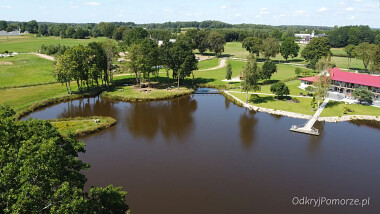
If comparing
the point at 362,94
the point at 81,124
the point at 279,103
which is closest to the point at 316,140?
the point at 279,103

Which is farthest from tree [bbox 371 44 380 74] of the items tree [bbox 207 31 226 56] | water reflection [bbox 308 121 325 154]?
tree [bbox 207 31 226 56]

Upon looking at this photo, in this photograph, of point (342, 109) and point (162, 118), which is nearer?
point (162, 118)

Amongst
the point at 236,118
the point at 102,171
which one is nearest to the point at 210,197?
the point at 102,171

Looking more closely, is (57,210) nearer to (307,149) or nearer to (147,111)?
(307,149)

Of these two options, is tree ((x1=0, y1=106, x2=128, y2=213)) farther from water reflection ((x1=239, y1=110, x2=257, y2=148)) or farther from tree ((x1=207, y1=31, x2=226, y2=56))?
tree ((x1=207, y1=31, x2=226, y2=56))

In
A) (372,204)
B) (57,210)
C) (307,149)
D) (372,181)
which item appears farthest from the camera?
(307,149)

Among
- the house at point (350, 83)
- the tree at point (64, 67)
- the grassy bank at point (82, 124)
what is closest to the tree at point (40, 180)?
the grassy bank at point (82, 124)

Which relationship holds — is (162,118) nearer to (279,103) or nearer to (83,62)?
(279,103)
